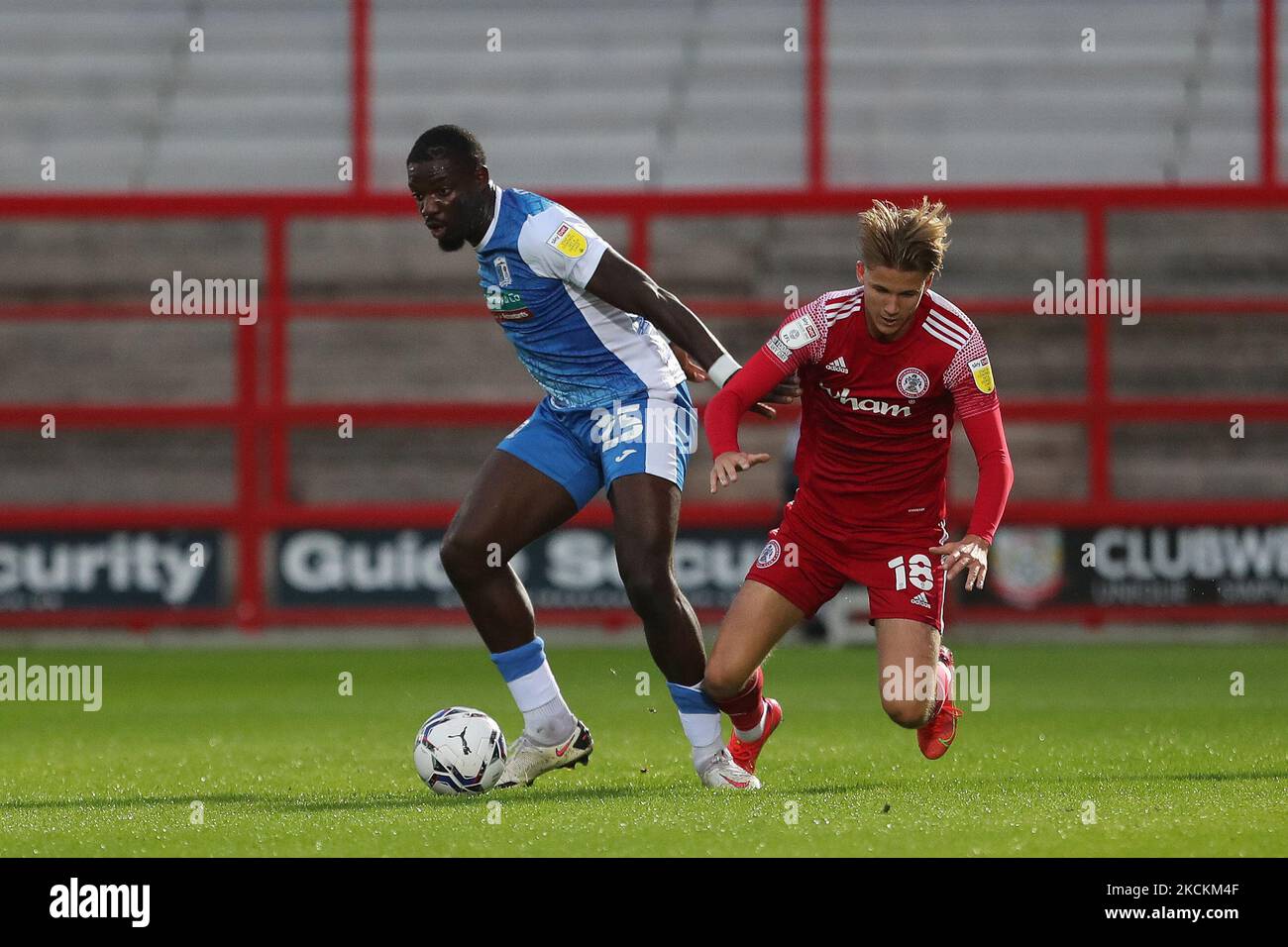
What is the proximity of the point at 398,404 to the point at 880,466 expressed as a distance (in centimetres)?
772

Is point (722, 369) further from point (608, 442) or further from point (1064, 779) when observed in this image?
point (1064, 779)

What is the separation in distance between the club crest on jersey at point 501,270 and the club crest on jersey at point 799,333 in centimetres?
92

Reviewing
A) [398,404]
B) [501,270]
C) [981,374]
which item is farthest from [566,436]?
[398,404]

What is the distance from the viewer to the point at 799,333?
5.44m

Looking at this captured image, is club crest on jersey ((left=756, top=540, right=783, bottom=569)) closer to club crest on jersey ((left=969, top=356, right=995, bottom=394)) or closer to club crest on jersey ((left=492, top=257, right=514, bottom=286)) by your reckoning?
club crest on jersey ((left=969, top=356, right=995, bottom=394))

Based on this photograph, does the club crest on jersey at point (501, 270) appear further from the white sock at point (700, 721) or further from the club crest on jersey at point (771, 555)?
the white sock at point (700, 721)

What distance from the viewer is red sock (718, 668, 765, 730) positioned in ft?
18.9

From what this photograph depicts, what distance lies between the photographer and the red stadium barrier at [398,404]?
12680mm

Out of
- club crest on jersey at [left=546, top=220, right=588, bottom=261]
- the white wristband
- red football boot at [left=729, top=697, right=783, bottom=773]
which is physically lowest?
red football boot at [left=729, top=697, right=783, bottom=773]

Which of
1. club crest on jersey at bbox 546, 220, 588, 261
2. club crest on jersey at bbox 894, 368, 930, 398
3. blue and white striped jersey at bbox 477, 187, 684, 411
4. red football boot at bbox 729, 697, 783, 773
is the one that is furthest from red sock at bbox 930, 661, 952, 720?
club crest on jersey at bbox 546, 220, 588, 261

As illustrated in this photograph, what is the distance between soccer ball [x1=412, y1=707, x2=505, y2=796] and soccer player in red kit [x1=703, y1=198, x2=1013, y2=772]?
2.12ft

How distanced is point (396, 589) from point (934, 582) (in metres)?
7.41

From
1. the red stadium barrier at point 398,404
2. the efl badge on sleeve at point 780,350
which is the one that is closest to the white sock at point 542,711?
the efl badge on sleeve at point 780,350

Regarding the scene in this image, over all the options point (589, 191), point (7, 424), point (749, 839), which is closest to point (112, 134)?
point (7, 424)
